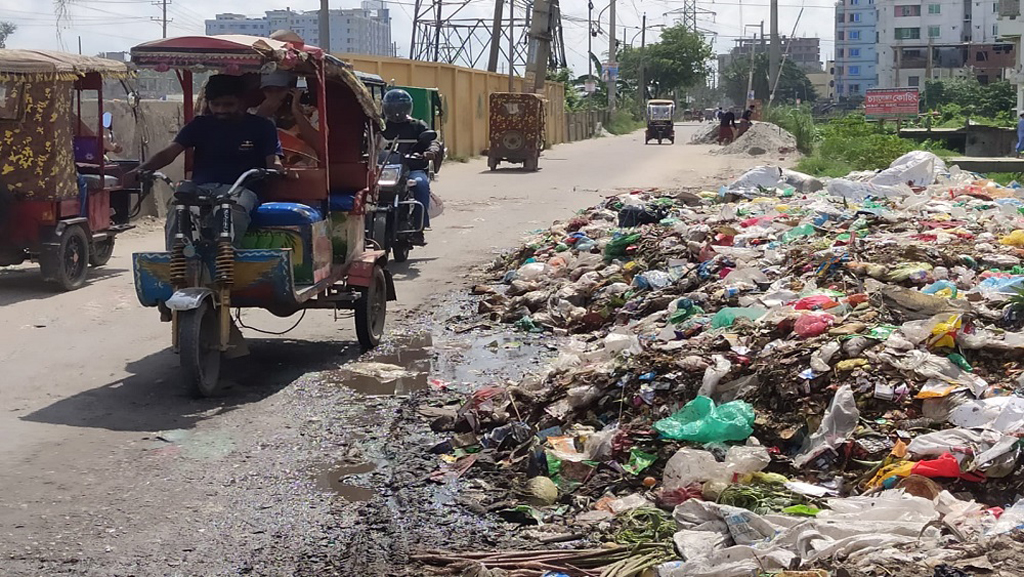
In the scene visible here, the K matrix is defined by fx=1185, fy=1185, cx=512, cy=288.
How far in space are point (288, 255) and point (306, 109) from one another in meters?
1.95

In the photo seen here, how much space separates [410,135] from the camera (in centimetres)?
1329

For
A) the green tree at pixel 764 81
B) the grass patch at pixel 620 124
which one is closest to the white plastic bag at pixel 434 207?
the grass patch at pixel 620 124

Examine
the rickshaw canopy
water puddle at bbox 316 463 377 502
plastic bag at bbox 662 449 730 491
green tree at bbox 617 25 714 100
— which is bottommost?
water puddle at bbox 316 463 377 502

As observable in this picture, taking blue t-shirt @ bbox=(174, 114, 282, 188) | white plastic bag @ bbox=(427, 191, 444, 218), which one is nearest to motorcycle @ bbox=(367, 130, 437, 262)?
white plastic bag @ bbox=(427, 191, 444, 218)

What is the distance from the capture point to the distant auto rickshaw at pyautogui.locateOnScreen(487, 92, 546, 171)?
3078 centimetres

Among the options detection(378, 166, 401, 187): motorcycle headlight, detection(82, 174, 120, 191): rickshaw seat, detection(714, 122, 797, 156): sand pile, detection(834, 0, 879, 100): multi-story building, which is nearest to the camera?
detection(82, 174, 120, 191): rickshaw seat

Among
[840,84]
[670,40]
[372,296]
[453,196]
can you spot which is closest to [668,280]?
[372,296]

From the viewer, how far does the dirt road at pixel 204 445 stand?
4746 mm

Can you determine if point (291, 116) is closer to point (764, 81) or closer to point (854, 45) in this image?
point (764, 81)

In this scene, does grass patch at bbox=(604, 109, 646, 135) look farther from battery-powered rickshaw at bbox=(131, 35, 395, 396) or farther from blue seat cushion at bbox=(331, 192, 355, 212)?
battery-powered rickshaw at bbox=(131, 35, 395, 396)

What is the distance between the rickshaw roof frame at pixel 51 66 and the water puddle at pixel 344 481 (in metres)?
6.76

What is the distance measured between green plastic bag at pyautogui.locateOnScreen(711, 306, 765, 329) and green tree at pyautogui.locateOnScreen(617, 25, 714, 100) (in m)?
89.4

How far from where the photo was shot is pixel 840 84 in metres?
134

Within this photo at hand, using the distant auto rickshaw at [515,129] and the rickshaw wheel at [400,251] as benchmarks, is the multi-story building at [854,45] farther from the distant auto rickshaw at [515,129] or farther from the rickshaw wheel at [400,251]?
the rickshaw wheel at [400,251]
